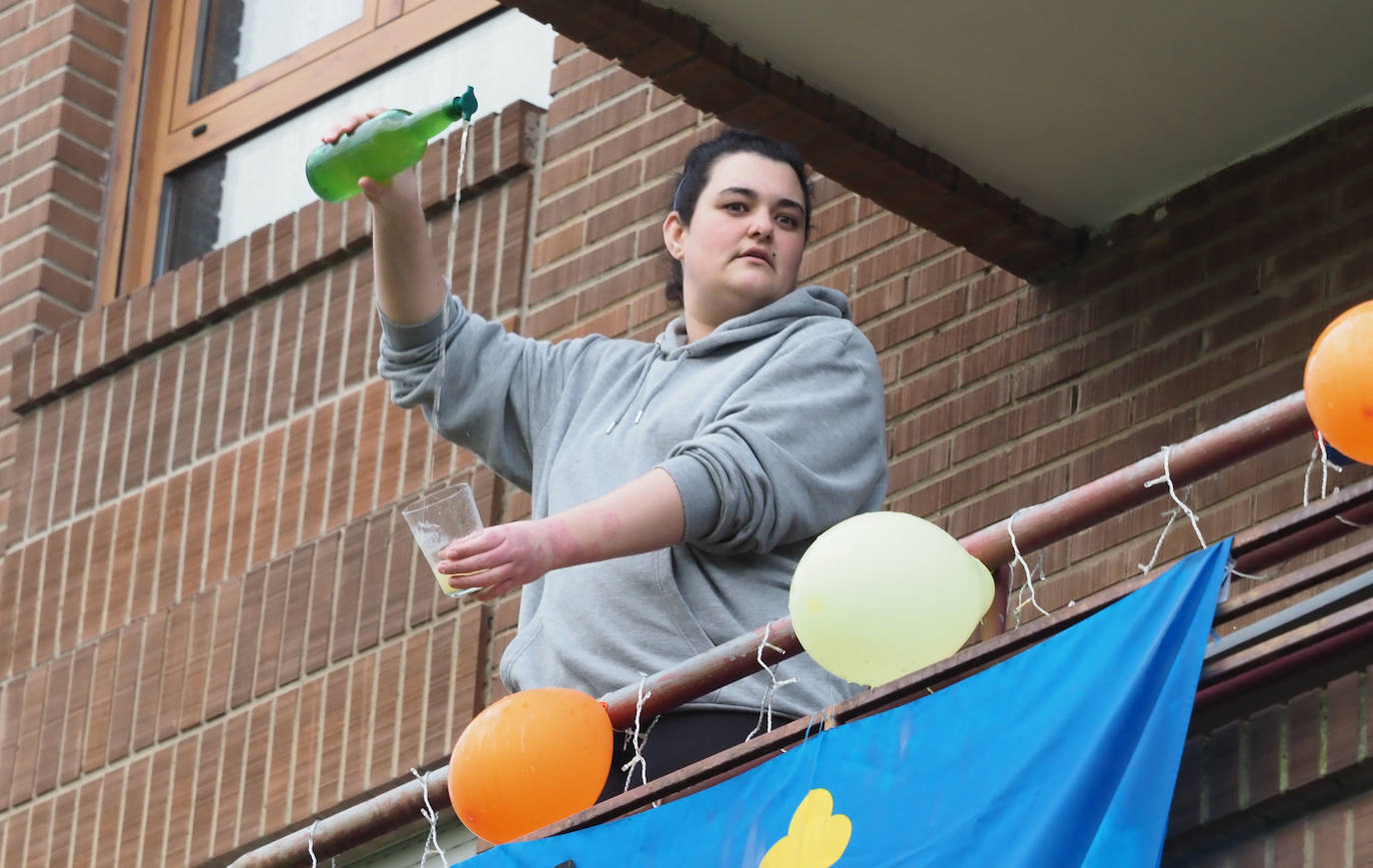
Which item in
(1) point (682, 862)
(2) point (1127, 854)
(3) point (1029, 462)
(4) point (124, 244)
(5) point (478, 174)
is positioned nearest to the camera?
(2) point (1127, 854)

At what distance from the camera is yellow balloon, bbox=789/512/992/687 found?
12.6ft

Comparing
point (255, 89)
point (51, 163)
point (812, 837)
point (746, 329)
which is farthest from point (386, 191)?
point (51, 163)

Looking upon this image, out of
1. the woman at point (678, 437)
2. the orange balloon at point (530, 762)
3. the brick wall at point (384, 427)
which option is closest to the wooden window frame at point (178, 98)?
the brick wall at point (384, 427)

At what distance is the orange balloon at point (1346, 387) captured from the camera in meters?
3.55

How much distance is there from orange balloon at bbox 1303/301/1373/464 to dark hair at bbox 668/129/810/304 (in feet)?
4.25

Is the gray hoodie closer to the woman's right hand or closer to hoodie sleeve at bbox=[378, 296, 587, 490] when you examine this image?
hoodie sleeve at bbox=[378, 296, 587, 490]

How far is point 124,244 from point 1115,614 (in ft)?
15.8

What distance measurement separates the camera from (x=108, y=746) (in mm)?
6965

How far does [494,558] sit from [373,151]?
959mm

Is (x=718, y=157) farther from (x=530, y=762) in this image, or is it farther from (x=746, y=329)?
(x=530, y=762)

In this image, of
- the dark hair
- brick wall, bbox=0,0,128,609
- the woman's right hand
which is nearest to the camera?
the woman's right hand

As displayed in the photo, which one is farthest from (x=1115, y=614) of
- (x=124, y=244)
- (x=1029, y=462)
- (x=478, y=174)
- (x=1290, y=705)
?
(x=124, y=244)

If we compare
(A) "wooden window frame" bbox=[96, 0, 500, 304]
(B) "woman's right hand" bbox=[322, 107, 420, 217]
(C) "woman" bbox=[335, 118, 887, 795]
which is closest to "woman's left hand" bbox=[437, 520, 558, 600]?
(C) "woman" bbox=[335, 118, 887, 795]

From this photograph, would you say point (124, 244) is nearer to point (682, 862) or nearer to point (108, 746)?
point (108, 746)
